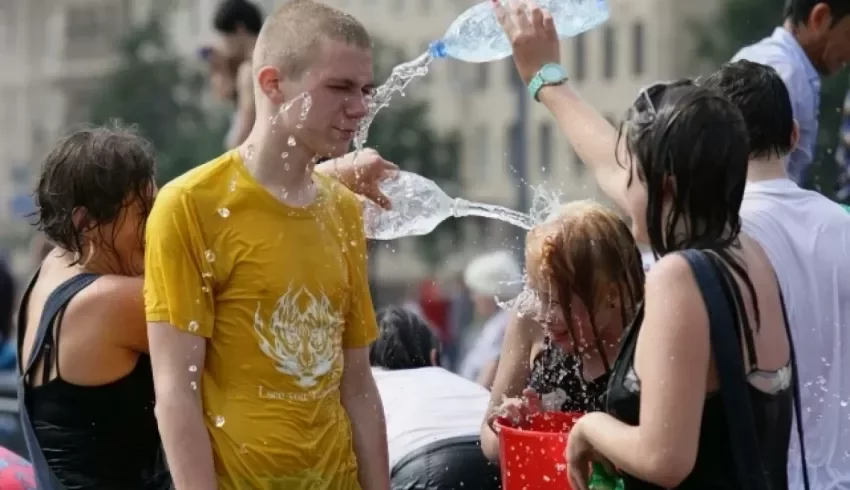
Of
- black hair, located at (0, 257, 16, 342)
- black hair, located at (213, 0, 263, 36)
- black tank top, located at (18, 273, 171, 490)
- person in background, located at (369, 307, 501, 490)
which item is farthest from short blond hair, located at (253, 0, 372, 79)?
black hair, located at (0, 257, 16, 342)

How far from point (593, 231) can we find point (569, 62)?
5333cm

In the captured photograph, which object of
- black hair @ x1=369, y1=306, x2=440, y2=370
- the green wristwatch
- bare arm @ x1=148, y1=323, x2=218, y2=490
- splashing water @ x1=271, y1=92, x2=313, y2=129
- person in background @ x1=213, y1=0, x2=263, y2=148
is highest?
splashing water @ x1=271, y1=92, x2=313, y2=129

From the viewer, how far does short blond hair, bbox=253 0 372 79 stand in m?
3.77

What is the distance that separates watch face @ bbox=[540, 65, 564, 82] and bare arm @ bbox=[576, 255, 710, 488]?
107 centimetres

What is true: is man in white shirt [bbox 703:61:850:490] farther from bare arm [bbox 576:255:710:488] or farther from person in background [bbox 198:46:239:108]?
person in background [bbox 198:46:239:108]

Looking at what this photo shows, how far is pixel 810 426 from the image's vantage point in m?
4.13

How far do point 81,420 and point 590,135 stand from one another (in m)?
1.41

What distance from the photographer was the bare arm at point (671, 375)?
311 centimetres

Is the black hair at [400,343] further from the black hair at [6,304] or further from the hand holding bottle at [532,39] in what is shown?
the black hair at [6,304]

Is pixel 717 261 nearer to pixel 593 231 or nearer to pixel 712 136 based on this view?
pixel 712 136

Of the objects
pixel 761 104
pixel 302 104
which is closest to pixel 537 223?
pixel 761 104

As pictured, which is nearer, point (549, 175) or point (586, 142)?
point (586, 142)

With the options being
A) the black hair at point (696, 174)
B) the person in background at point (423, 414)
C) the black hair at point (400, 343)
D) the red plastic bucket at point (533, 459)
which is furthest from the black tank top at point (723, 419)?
the black hair at point (400, 343)

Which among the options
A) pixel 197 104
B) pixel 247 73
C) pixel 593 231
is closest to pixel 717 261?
pixel 593 231
